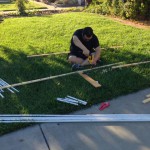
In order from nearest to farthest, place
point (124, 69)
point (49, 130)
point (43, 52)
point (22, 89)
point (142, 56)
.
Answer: point (49, 130) < point (22, 89) < point (124, 69) < point (142, 56) < point (43, 52)

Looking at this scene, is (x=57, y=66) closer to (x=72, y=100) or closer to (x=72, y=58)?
(x=72, y=58)

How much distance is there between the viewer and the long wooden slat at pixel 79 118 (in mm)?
4781

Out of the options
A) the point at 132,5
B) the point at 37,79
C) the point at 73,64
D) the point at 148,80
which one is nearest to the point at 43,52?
the point at 73,64

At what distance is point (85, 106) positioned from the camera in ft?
17.1

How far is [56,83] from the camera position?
6062 mm

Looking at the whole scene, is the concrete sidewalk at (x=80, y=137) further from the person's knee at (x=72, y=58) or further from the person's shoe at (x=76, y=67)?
the person's knee at (x=72, y=58)

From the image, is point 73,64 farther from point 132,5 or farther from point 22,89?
point 132,5

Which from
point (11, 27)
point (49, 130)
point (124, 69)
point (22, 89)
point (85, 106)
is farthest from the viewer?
point (11, 27)

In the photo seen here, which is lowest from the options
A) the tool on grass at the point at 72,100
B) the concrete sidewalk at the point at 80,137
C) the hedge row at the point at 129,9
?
the concrete sidewalk at the point at 80,137

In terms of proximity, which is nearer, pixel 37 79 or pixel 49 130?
pixel 49 130

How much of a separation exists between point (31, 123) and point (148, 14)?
320 inches

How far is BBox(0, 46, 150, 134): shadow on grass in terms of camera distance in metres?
5.24

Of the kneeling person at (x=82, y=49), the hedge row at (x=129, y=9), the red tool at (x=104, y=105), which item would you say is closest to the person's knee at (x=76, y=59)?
the kneeling person at (x=82, y=49)

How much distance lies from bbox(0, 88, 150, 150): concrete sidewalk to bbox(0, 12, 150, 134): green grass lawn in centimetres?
30
